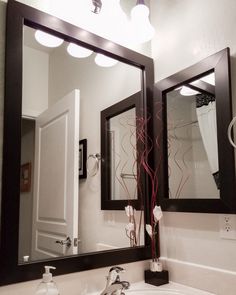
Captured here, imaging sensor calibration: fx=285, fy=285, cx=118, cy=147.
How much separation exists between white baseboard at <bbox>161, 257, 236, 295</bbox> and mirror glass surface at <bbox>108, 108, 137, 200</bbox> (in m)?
0.39

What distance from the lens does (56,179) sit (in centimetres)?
126

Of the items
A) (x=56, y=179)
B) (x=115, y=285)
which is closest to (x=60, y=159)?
(x=56, y=179)

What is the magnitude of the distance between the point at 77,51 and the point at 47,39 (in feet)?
0.55

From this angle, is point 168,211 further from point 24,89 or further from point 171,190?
point 24,89

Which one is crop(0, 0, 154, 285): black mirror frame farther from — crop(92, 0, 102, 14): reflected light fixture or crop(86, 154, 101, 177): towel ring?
crop(86, 154, 101, 177): towel ring

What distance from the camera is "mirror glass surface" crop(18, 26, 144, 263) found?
1.17m

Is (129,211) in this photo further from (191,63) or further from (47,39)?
(47,39)

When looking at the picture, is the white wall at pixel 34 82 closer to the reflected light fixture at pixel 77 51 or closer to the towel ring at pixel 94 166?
the reflected light fixture at pixel 77 51

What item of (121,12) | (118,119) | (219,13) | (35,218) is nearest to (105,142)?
(118,119)

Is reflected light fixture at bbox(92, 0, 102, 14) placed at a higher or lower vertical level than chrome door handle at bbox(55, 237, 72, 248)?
higher

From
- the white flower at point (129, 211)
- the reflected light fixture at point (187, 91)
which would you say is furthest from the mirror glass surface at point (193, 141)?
the white flower at point (129, 211)

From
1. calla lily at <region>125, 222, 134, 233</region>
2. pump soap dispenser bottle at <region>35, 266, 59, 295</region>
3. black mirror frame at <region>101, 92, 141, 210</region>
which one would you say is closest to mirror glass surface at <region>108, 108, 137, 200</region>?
black mirror frame at <region>101, 92, 141, 210</region>

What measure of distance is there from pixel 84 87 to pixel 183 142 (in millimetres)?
564

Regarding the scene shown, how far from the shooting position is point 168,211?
1425 millimetres
